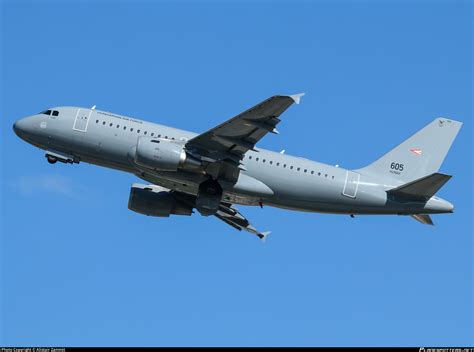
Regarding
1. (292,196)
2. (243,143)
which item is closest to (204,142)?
(243,143)

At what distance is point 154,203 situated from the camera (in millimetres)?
57312

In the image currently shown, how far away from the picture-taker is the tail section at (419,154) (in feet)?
181

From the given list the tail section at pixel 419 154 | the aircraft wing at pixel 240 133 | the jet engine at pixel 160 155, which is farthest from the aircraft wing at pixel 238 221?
the jet engine at pixel 160 155

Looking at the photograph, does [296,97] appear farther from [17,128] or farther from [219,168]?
[17,128]

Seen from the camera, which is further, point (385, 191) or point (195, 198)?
point (195, 198)

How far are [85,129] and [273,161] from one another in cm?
1080

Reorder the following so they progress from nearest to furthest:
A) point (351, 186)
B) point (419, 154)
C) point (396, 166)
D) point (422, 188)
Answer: point (422, 188), point (351, 186), point (396, 166), point (419, 154)

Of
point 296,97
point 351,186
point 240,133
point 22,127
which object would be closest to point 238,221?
point 351,186

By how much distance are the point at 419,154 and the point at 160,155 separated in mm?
15988

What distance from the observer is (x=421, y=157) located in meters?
55.7

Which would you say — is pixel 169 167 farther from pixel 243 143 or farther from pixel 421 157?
pixel 421 157

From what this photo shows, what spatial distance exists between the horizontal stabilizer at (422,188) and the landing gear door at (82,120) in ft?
57.9

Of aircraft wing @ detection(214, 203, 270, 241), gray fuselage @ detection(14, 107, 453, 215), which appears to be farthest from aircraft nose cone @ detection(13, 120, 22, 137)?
aircraft wing @ detection(214, 203, 270, 241)

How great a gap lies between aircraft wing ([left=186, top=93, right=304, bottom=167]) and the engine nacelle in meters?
6.90
